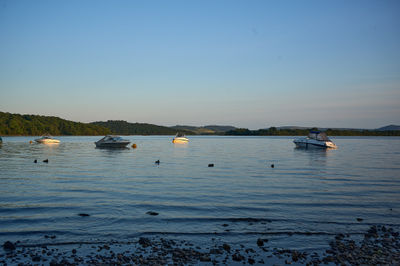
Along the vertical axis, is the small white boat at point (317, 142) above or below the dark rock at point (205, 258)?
above

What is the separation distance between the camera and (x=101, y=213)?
1566 centimetres

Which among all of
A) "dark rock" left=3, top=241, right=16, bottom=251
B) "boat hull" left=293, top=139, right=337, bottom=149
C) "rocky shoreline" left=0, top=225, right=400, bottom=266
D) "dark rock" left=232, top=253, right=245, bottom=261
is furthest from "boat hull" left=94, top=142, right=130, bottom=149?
"dark rock" left=232, top=253, right=245, bottom=261

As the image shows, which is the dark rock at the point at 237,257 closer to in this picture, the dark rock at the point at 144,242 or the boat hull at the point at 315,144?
the dark rock at the point at 144,242

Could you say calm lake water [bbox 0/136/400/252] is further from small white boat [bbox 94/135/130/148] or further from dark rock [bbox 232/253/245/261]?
small white boat [bbox 94/135/130/148]

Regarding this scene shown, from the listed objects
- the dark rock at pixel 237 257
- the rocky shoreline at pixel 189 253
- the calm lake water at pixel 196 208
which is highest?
the dark rock at pixel 237 257

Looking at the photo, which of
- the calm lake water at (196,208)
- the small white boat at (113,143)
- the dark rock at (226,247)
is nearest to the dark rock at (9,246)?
the calm lake water at (196,208)

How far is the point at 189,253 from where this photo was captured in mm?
10305

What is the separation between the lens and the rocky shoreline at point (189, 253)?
9.71m

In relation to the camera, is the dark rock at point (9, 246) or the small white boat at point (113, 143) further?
the small white boat at point (113, 143)

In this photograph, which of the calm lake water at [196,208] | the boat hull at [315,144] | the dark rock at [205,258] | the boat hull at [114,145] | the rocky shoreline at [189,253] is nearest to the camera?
the rocky shoreline at [189,253]

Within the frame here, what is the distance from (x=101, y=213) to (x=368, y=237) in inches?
462

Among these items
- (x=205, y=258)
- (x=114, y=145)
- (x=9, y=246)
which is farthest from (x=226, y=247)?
(x=114, y=145)

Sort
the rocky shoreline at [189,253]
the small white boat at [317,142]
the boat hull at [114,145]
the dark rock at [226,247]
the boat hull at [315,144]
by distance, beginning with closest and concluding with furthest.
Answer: the rocky shoreline at [189,253] → the dark rock at [226,247] → the boat hull at [114,145] → the boat hull at [315,144] → the small white boat at [317,142]

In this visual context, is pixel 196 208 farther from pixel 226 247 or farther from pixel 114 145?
pixel 114 145
